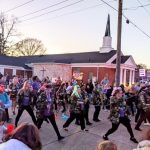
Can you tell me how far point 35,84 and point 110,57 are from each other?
2738 centimetres

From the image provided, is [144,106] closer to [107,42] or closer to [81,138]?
[81,138]

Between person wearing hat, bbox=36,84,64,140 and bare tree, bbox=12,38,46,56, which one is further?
bare tree, bbox=12,38,46,56

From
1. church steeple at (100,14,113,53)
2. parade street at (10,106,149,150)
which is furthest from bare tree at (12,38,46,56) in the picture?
parade street at (10,106,149,150)

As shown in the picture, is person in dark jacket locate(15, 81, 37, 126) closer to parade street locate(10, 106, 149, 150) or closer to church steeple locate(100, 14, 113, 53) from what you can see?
parade street locate(10, 106, 149, 150)

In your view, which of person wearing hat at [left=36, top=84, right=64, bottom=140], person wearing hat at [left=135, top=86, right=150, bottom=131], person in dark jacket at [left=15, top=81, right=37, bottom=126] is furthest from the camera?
person wearing hat at [left=135, top=86, right=150, bottom=131]

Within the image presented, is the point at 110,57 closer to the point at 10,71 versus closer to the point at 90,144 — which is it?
the point at 10,71

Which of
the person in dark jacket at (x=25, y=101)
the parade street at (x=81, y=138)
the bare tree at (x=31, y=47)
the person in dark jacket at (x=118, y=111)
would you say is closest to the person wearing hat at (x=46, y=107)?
the parade street at (x=81, y=138)

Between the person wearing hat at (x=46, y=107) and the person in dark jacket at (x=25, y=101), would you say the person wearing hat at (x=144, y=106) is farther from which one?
the person in dark jacket at (x=25, y=101)

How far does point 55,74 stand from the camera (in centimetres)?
4500

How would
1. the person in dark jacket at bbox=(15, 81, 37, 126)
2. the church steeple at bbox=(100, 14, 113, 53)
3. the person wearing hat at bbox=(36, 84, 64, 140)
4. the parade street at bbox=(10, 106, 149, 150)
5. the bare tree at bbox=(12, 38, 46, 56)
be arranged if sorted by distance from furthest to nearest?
1. the bare tree at bbox=(12, 38, 46, 56)
2. the church steeple at bbox=(100, 14, 113, 53)
3. the person in dark jacket at bbox=(15, 81, 37, 126)
4. the person wearing hat at bbox=(36, 84, 64, 140)
5. the parade street at bbox=(10, 106, 149, 150)

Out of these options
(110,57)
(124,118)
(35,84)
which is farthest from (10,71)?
(124,118)

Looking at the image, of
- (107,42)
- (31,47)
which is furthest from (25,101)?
(31,47)

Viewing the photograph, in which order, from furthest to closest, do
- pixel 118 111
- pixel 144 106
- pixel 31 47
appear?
pixel 31 47 < pixel 144 106 < pixel 118 111

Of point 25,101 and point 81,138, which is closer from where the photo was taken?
point 81,138
